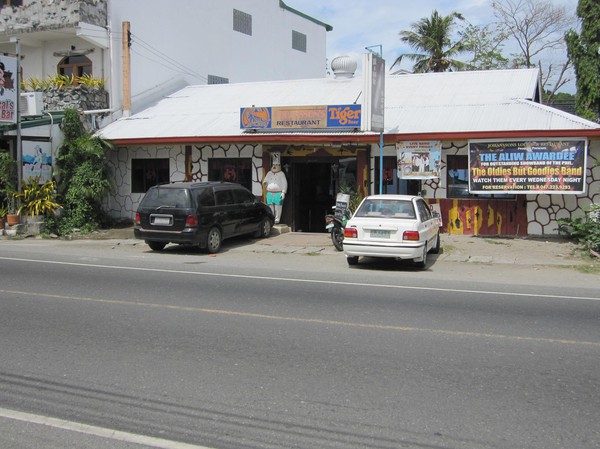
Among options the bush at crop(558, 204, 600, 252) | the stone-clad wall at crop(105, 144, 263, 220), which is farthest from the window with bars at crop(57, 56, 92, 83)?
the bush at crop(558, 204, 600, 252)

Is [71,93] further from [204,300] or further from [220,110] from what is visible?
[204,300]

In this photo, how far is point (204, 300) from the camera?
8586 millimetres

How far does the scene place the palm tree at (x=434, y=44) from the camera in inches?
1363

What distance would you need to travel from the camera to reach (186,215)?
1416cm

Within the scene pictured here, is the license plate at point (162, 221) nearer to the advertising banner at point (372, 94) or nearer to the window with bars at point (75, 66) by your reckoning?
the advertising banner at point (372, 94)

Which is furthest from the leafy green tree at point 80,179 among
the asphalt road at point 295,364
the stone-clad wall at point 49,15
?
the asphalt road at point 295,364

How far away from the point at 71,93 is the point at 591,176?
17350 millimetres

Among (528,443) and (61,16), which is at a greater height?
(61,16)

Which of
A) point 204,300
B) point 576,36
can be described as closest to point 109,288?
point 204,300

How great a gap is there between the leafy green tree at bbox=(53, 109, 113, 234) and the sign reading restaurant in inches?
198

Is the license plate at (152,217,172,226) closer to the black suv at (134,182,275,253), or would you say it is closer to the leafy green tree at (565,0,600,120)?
the black suv at (134,182,275,253)

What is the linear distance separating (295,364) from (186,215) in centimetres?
907

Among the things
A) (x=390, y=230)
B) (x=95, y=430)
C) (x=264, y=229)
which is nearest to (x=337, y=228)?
(x=264, y=229)

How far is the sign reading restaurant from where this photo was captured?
17.9m
